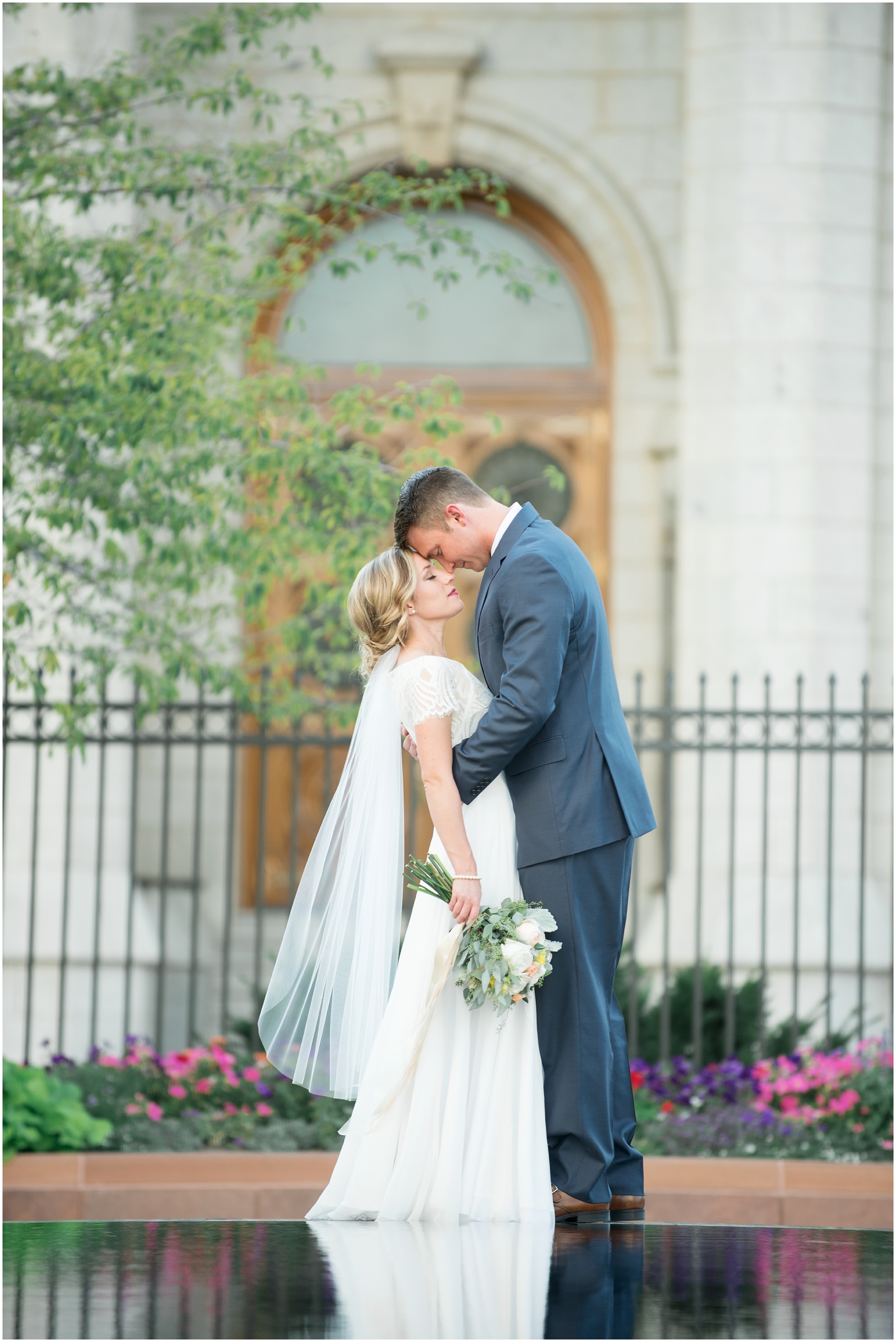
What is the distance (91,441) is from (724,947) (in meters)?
4.63

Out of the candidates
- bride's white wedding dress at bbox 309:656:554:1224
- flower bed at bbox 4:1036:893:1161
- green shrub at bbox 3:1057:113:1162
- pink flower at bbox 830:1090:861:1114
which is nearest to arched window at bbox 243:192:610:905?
flower bed at bbox 4:1036:893:1161

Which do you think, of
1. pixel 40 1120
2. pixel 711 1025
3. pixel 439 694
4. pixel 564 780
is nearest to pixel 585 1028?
pixel 564 780

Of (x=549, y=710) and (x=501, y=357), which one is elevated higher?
(x=501, y=357)

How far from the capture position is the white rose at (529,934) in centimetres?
386

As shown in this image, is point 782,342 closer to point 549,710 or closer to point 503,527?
point 503,527

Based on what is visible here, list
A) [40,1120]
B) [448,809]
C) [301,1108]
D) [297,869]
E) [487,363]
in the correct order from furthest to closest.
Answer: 1. [487,363]
2. [297,869]
3. [301,1108]
4. [40,1120]
5. [448,809]

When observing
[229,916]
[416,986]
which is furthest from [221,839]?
[416,986]

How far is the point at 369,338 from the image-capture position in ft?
35.3

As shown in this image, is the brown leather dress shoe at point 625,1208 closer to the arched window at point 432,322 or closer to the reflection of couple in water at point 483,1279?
the reflection of couple in water at point 483,1279

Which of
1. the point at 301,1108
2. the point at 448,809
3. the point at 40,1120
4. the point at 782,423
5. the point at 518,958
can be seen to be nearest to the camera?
the point at 518,958

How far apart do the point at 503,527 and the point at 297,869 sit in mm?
6671

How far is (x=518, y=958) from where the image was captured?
12.5ft

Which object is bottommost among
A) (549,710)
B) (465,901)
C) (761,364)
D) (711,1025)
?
(711,1025)

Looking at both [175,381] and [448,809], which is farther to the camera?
[175,381]
